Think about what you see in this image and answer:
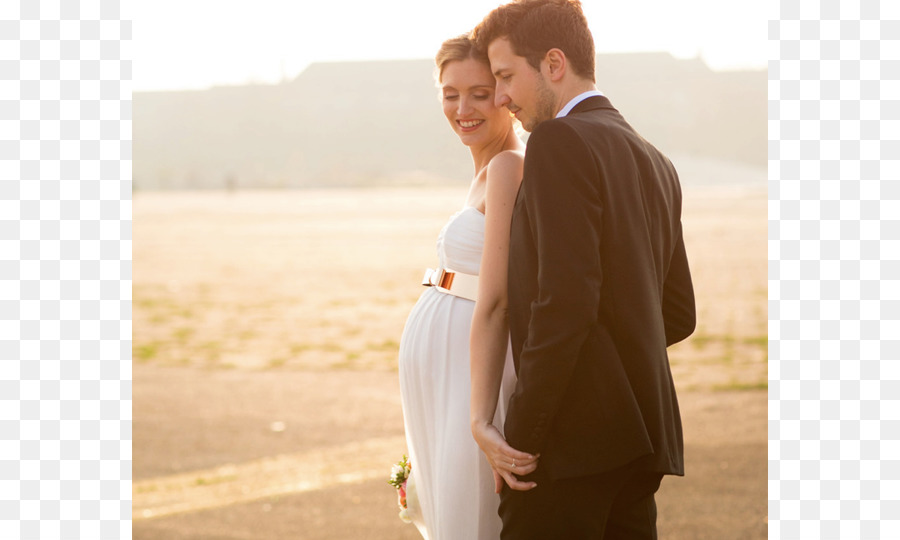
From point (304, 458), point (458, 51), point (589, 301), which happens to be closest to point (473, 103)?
point (458, 51)

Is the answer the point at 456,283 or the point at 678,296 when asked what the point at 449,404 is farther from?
the point at 678,296

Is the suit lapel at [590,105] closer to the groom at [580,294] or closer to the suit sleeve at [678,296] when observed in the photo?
the groom at [580,294]

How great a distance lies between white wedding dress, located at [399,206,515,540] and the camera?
324cm

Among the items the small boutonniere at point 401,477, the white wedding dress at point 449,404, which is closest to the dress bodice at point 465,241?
the white wedding dress at point 449,404

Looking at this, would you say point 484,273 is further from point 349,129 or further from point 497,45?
point 349,129

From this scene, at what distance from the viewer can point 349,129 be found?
15262cm

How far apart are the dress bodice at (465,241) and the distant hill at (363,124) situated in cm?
10768

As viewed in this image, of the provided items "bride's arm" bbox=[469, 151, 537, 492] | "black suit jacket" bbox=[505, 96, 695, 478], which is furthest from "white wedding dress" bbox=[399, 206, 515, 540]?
"black suit jacket" bbox=[505, 96, 695, 478]

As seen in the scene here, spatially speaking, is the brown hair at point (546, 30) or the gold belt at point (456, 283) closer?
the brown hair at point (546, 30)

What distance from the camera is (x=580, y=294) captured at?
2.61 metres

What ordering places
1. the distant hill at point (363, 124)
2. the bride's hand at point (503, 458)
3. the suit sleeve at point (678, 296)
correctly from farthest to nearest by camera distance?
the distant hill at point (363, 124), the suit sleeve at point (678, 296), the bride's hand at point (503, 458)

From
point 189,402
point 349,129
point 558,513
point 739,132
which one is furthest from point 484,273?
point 349,129

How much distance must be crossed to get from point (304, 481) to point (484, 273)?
20.3 ft

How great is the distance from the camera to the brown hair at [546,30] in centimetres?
285
